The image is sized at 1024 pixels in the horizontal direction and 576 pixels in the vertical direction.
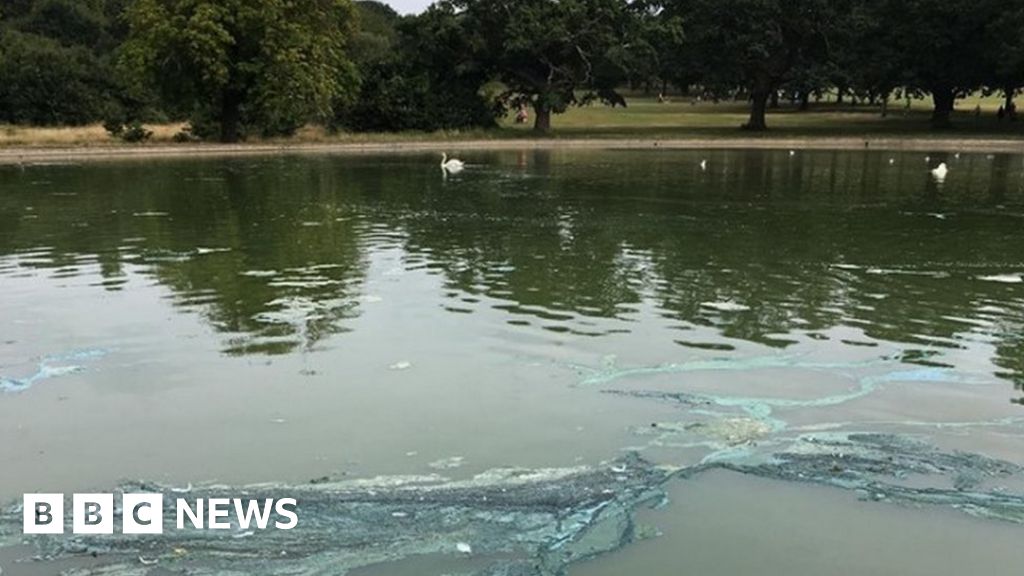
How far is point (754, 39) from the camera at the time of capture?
55.7m

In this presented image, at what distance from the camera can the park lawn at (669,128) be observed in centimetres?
4697

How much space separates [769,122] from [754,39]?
11432 millimetres

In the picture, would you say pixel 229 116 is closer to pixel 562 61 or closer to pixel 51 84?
pixel 51 84

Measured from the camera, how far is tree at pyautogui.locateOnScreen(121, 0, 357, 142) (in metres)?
42.6

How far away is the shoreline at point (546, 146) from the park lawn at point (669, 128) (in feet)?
5.42

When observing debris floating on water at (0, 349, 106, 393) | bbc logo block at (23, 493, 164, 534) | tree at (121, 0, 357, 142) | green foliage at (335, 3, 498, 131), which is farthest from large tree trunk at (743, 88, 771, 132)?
bbc logo block at (23, 493, 164, 534)

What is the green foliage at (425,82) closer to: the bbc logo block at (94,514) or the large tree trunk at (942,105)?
the large tree trunk at (942,105)

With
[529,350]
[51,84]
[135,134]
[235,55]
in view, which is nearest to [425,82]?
[235,55]

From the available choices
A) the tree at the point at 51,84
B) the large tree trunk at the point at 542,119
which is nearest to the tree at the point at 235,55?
the tree at the point at 51,84

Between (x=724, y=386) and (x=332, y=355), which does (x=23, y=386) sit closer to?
(x=332, y=355)

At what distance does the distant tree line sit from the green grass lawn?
225cm

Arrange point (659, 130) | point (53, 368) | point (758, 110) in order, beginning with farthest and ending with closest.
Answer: point (758, 110)
point (659, 130)
point (53, 368)

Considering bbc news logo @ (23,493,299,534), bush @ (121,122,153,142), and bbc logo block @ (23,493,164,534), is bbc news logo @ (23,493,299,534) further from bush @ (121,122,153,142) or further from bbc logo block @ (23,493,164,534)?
bush @ (121,122,153,142)

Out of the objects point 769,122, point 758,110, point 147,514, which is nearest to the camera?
point 147,514
